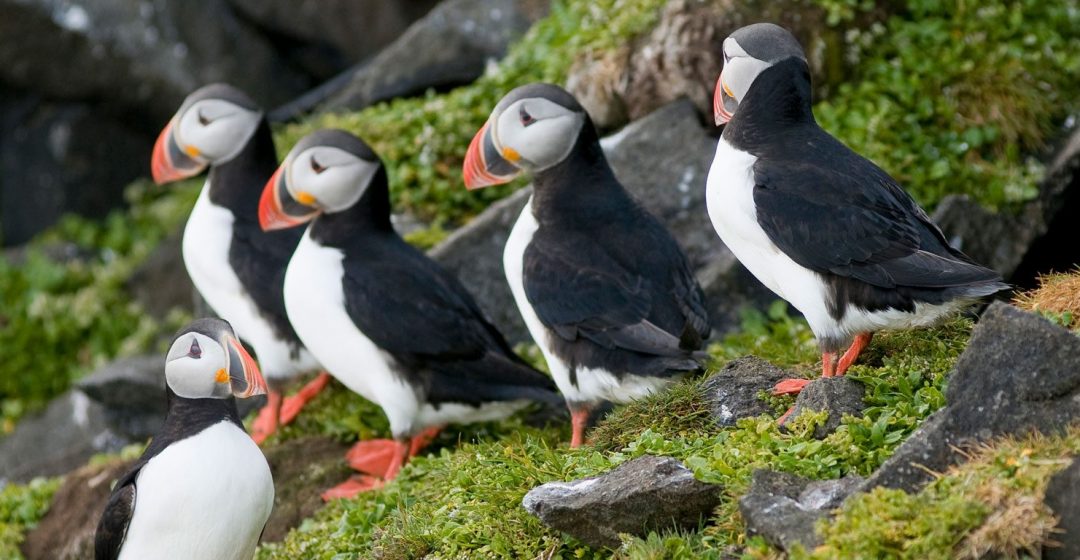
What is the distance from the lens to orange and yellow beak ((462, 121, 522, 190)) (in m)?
6.93

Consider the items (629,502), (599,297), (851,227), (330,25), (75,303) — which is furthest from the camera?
(330,25)

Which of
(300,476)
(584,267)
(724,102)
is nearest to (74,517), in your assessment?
(300,476)

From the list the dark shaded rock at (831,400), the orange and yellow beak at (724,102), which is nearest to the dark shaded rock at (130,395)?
the orange and yellow beak at (724,102)

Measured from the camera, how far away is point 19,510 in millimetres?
7816

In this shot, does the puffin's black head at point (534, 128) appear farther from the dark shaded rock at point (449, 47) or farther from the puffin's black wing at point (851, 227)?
the dark shaded rock at point (449, 47)

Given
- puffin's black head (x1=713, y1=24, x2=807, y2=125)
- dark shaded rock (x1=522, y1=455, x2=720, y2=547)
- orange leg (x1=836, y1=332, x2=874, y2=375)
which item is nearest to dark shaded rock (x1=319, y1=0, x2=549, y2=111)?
puffin's black head (x1=713, y1=24, x2=807, y2=125)

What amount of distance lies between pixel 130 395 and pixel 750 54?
5.45 m

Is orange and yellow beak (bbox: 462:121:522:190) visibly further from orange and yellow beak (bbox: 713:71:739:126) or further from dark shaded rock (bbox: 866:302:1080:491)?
dark shaded rock (bbox: 866:302:1080:491)

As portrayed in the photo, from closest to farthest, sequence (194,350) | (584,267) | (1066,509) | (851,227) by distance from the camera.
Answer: (1066,509) → (851,227) → (194,350) → (584,267)

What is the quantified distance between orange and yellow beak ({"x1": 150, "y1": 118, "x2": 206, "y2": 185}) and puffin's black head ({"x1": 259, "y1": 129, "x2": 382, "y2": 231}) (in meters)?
1.14

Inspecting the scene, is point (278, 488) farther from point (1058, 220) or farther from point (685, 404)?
point (1058, 220)

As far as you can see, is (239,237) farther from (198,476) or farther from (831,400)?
(831,400)

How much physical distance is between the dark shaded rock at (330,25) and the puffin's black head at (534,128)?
615 centimetres

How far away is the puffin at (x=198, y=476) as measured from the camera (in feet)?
17.9
